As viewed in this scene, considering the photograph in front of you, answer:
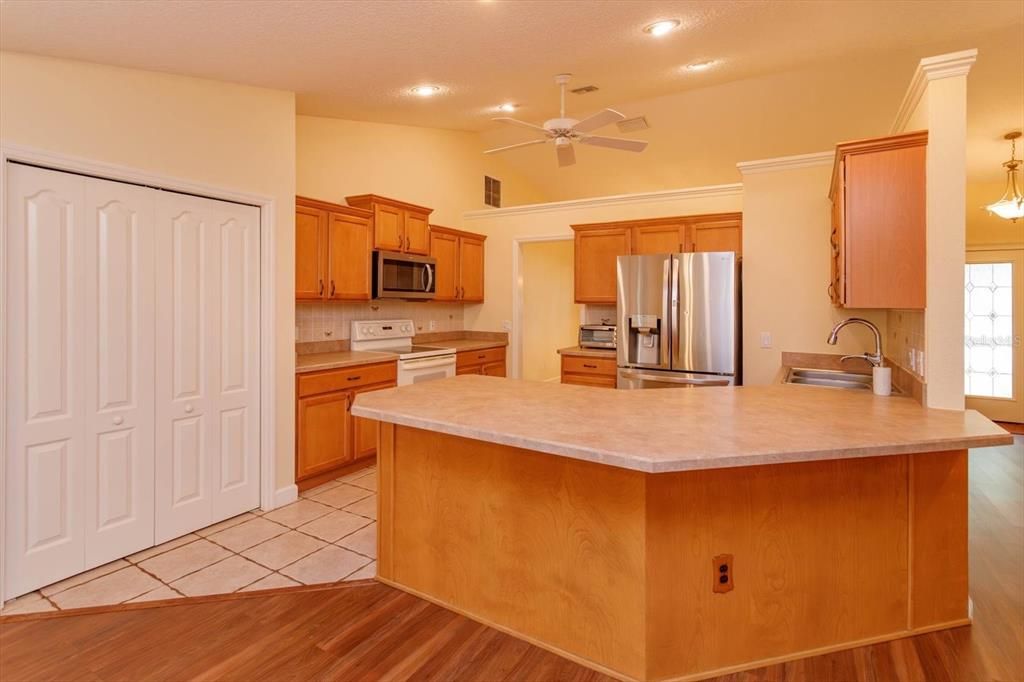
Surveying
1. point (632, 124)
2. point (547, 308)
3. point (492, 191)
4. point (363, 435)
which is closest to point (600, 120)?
point (632, 124)

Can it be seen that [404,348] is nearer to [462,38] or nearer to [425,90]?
[425,90]

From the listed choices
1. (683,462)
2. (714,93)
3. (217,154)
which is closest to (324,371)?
(217,154)

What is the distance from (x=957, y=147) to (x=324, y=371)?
12.3ft

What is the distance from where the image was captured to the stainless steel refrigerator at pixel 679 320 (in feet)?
13.3

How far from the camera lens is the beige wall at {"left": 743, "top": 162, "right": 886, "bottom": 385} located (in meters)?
3.71

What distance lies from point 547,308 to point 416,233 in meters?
3.10

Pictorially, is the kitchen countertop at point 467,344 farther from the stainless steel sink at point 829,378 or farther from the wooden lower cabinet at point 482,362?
the stainless steel sink at point 829,378

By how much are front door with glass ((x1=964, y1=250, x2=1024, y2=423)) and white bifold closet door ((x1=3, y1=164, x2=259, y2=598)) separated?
7.79 metres

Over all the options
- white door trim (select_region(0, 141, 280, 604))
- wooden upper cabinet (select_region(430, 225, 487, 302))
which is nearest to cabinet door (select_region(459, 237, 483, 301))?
wooden upper cabinet (select_region(430, 225, 487, 302))

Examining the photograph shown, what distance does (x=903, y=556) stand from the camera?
195cm

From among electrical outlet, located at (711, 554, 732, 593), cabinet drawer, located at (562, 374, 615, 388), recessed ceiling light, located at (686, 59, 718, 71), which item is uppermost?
recessed ceiling light, located at (686, 59, 718, 71)

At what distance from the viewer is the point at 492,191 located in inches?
266

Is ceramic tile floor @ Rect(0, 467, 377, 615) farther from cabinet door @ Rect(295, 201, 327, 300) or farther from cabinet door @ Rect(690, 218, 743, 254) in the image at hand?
cabinet door @ Rect(690, 218, 743, 254)

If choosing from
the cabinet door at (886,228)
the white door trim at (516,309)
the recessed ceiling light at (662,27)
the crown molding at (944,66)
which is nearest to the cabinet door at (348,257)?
the white door trim at (516,309)
